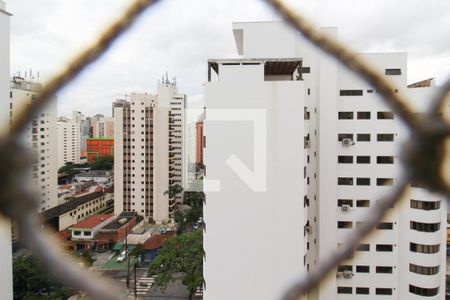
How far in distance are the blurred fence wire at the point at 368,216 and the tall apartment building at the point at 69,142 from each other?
1034 inches

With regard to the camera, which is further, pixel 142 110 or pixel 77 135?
pixel 77 135

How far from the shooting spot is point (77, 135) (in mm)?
26844

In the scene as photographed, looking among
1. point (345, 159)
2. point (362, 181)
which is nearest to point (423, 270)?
point (362, 181)

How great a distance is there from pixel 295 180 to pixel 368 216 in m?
4.52

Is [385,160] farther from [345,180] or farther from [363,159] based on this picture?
[345,180]

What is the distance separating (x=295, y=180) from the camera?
15.6ft

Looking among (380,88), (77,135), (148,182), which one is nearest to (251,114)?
(380,88)

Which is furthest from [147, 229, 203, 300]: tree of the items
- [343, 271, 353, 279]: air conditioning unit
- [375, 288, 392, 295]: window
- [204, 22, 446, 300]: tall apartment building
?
[375, 288, 392, 295]: window

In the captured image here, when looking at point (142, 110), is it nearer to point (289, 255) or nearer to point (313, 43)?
point (289, 255)

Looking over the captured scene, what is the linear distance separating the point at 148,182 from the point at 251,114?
11000 millimetres

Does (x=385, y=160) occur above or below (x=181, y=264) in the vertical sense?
above

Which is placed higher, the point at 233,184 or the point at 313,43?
the point at 313,43

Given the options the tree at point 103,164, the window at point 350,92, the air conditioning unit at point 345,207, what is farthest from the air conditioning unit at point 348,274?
the tree at point 103,164

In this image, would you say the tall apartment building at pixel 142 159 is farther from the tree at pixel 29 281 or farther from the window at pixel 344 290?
the window at pixel 344 290
